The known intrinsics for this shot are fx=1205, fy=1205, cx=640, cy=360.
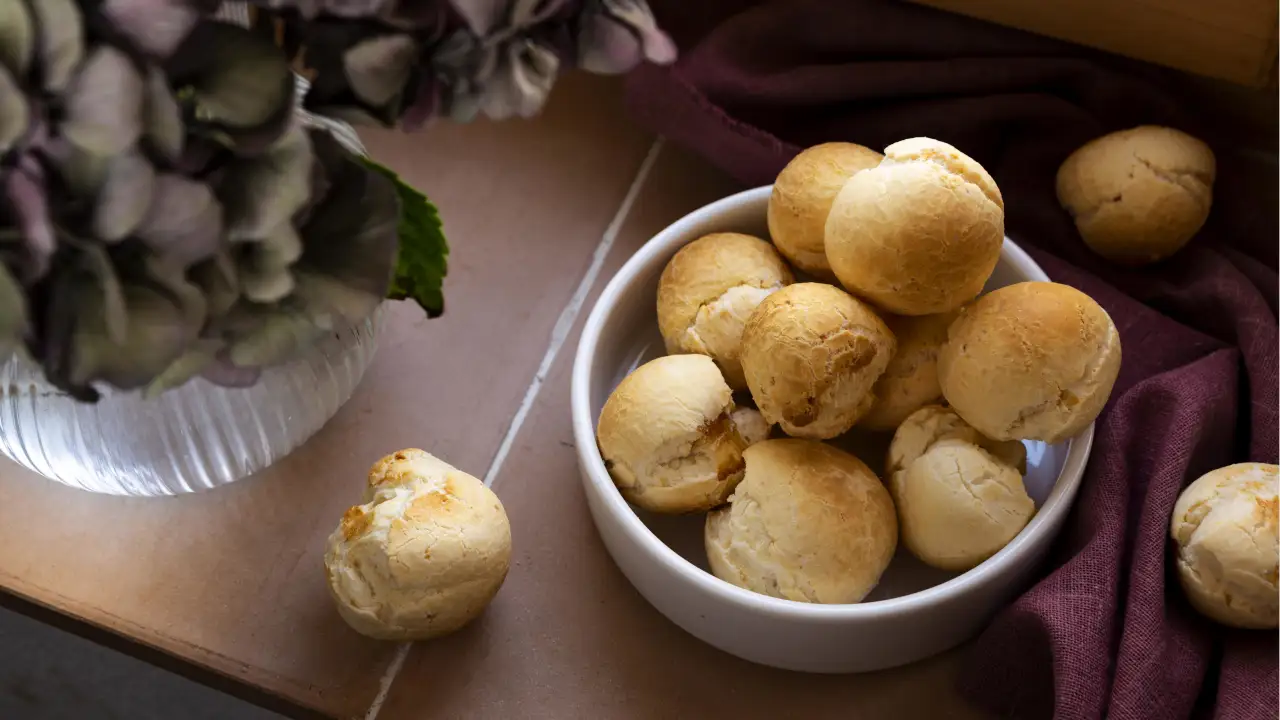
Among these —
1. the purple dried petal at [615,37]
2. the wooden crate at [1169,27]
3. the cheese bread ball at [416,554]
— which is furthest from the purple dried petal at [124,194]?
the wooden crate at [1169,27]

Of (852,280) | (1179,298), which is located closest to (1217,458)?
(1179,298)

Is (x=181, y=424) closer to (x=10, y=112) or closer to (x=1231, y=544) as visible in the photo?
(x=10, y=112)

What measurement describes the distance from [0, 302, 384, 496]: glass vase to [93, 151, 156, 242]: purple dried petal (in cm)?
18

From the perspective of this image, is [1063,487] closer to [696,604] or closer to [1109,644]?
[1109,644]

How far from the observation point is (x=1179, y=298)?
62 centimetres

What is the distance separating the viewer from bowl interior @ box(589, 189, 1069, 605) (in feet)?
1.83

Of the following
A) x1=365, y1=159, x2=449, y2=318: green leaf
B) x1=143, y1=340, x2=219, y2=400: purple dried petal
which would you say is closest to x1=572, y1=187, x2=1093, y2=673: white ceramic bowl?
x1=365, y1=159, x2=449, y2=318: green leaf

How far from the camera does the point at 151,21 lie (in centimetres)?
28

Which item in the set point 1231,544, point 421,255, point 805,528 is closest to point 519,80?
point 421,255

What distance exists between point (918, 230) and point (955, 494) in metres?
0.11

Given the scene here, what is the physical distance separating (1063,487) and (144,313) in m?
0.39

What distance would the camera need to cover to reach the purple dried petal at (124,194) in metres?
0.29

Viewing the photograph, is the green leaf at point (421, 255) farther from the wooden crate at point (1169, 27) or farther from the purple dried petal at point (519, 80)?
the wooden crate at point (1169, 27)

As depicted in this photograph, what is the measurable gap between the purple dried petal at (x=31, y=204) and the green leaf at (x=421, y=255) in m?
0.16
